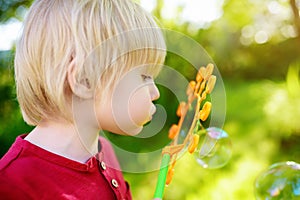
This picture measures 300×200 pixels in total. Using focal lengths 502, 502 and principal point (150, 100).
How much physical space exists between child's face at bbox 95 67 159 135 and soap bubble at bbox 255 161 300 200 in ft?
2.28

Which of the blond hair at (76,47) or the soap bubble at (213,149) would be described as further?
the soap bubble at (213,149)

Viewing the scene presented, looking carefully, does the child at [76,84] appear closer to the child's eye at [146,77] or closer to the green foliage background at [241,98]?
the child's eye at [146,77]

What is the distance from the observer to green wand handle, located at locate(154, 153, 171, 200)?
97cm

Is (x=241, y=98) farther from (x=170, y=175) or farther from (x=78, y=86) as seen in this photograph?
(x=78, y=86)

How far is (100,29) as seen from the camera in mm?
969

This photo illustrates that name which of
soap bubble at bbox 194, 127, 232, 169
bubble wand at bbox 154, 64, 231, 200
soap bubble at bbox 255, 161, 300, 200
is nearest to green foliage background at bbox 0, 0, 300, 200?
soap bubble at bbox 194, 127, 232, 169

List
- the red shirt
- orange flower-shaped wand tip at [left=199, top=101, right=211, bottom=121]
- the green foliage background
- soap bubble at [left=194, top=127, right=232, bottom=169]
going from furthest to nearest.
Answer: the green foliage background
soap bubble at [left=194, top=127, right=232, bottom=169]
orange flower-shaped wand tip at [left=199, top=101, right=211, bottom=121]
the red shirt

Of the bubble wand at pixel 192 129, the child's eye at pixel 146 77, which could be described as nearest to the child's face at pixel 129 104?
the child's eye at pixel 146 77

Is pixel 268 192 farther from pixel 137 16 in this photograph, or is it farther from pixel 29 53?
pixel 29 53

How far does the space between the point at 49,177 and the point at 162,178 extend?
0.72 feet

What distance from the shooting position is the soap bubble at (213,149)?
1.47 m

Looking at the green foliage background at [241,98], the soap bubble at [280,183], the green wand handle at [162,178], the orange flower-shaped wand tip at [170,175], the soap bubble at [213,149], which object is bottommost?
the green foliage background at [241,98]

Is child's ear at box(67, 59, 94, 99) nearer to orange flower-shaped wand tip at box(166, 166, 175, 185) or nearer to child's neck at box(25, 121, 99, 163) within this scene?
child's neck at box(25, 121, 99, 163)

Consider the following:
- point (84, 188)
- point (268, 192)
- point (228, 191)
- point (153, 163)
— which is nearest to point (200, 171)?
point (228, 191)
